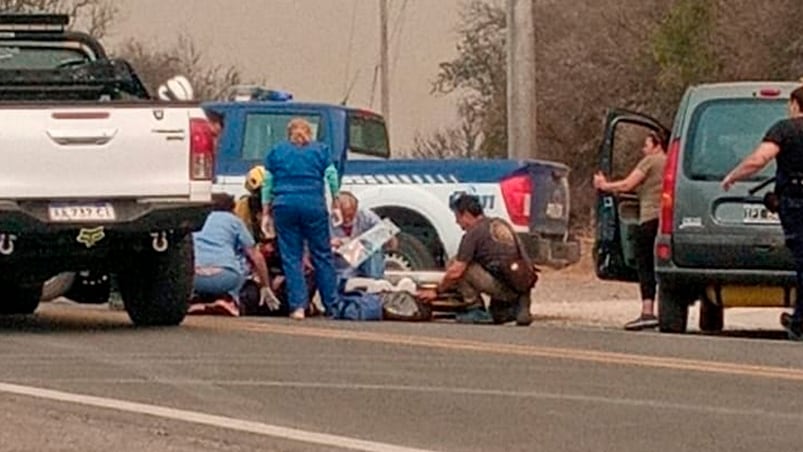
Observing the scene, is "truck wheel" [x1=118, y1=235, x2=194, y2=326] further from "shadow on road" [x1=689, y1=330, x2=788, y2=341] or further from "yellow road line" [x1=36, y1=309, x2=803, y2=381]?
"shadow on road" [x1=689, y1=330, x2=788, y2=341]

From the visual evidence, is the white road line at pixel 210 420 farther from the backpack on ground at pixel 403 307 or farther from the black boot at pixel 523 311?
the black boot at pixel 523 311

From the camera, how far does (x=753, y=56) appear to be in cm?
4316

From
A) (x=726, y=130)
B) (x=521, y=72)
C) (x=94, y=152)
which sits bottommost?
(x=94, y=152)

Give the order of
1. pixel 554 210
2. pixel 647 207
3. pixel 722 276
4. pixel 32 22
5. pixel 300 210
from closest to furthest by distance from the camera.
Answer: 1. pixel 32 22
2. pixel 722 276
3. pixel 300 210
4. pixel 647 207
5. pixel 554 210

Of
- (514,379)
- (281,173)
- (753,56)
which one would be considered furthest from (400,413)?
(753,56)

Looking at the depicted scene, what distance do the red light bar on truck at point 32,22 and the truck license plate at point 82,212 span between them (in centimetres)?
201

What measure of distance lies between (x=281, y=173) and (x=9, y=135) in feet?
11.4

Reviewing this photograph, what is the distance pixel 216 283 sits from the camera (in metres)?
16.4

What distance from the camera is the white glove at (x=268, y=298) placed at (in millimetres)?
16844

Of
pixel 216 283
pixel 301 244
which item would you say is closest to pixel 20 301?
pixel 216 283

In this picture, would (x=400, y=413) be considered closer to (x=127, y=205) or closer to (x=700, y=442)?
(x=700, y=442)

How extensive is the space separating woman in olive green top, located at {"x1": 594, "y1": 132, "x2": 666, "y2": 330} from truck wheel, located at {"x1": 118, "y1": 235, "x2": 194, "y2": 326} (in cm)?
398

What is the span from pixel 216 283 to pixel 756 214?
4086 millimetres

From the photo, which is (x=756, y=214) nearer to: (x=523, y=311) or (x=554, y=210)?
(x=523, y=311)
